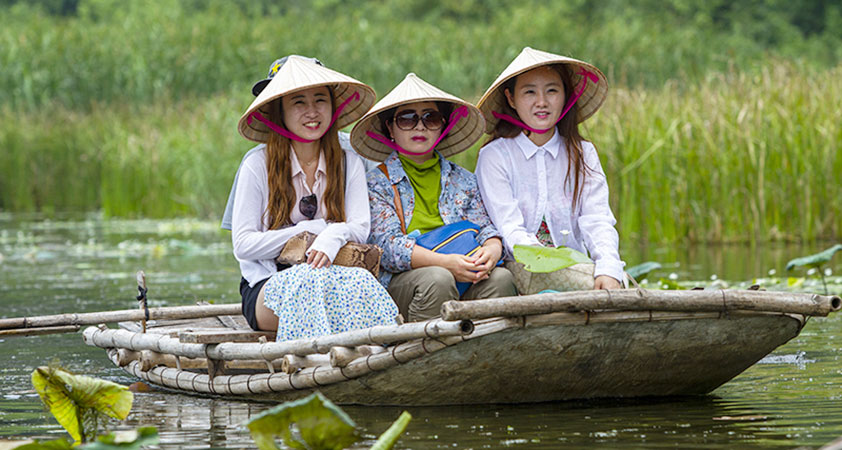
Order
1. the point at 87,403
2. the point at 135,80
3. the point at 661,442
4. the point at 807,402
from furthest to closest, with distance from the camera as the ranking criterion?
the point at 135,80
the point at 807,402
the point at 661,442
the point at 87,403

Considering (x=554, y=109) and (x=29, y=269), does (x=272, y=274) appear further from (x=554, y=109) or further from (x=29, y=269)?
(x=29, y=269)

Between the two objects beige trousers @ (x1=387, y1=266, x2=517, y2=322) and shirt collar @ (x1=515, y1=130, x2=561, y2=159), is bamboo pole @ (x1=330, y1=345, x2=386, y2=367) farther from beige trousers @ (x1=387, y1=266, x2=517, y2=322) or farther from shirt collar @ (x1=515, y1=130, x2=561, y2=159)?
A: shirt collar @ (x1=515, y1=130, x2=561, y2=159)

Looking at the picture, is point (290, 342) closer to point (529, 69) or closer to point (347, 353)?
point (347, 353)

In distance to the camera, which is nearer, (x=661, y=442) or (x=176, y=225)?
(x=661, y=442)

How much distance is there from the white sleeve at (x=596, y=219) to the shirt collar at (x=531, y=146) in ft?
0.45

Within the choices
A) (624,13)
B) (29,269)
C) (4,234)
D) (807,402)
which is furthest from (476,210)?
(624,13)

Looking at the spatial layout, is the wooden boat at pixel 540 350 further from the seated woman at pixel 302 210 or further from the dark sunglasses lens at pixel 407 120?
the dark sunglasses lens at pixel 407 120

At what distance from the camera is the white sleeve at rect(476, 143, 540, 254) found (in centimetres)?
444

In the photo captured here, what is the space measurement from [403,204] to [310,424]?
1.90 meters

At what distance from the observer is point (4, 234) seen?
11.7 metres

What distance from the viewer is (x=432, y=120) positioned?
4582 millimetres

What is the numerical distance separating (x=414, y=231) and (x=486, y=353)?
85 cm

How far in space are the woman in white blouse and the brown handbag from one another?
1.67 feet

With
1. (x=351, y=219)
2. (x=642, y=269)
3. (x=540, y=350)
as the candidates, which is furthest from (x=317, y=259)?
(x=642, y=269)
